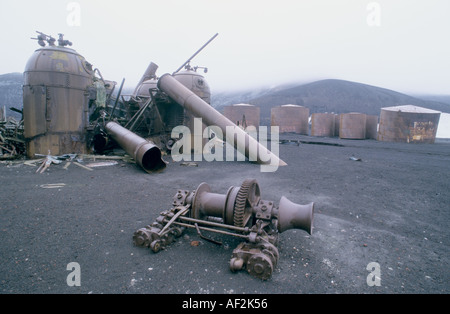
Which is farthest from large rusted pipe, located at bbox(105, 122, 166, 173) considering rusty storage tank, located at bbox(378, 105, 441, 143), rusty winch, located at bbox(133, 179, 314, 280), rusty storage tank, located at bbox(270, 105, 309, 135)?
rusty storage tank, located at bbox(378, 105, 441, 143)

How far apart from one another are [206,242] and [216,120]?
5.45 metres

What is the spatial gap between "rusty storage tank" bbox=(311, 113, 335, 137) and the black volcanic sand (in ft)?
41.6

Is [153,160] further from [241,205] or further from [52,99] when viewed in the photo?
[241,205]

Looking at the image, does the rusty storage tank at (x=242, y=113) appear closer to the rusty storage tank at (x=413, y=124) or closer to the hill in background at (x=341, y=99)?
the rusty storage tank at (x=413, y=124)

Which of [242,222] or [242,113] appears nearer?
[242,222]

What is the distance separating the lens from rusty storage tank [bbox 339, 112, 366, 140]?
16297 mm

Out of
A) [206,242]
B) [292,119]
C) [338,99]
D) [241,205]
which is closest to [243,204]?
[241,205]

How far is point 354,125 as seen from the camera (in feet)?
53.8

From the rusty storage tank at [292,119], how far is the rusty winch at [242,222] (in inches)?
653

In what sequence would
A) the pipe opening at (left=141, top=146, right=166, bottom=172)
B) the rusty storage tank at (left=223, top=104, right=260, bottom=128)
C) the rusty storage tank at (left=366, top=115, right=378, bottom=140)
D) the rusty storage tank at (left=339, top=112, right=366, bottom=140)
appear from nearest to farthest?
the pipe opening at (left=141, top=146, right=166, bottom=172), the rusty storage tank at (left=339, top=112, right=366, bottom=140), the rusty storage tank at (left=366, top=115, right=378, bottom=140), the rusty storage tank at (left=223, top=104, right=260, bottom=128)

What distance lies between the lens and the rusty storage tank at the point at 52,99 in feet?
25.8

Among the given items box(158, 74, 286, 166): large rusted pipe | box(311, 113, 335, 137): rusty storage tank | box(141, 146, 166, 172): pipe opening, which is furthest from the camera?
box(311, 113, 335, 137): rusty storage tank

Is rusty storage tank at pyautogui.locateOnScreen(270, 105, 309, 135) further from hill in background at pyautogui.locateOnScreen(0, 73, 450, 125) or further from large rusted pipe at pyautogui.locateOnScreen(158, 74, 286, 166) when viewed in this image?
large rusted pipe at pyautogui.locateOnScreen(158, 74, 286, 166)
